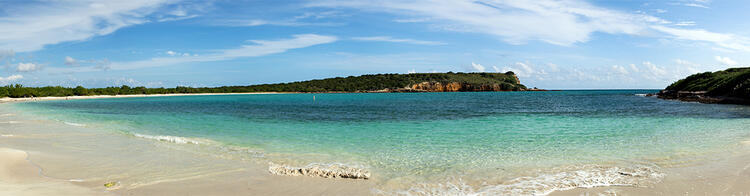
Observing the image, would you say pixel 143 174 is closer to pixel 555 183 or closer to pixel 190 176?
pixel 190 176

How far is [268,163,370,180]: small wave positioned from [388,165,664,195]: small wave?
1.30 metres

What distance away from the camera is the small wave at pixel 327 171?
813cm

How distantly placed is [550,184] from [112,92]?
14743cm

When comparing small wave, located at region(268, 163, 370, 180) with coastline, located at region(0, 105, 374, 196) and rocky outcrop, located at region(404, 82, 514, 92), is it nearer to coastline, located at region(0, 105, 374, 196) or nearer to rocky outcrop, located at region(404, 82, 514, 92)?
coastline, located at region(0, 105, 374, 196)

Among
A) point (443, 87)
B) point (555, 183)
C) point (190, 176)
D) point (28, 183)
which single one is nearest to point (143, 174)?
point (190, 176)

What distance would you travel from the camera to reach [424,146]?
12562 mm

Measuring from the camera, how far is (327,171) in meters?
8.38

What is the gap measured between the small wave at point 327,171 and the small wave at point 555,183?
1.30 m

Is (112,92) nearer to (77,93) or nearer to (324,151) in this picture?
(77,93)

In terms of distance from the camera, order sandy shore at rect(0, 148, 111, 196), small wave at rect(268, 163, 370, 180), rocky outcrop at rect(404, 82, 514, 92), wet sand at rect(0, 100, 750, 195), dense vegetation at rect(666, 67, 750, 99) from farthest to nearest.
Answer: rocky outcrop at rect(404, 82, 514, 92), dense vegetation at rect(666, 67, 750, 99), small wave at rect(268, 163, 370, 180), wet sand at rect(0, 100, 750, 195), sandy shore at rect(0, 148, 111, 196)

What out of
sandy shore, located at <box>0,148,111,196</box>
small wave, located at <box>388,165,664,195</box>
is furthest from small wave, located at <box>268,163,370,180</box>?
sandy shore, located at <box>0,148,111,196</box>

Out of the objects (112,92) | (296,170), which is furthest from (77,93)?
(296,170)

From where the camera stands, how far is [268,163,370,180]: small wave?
813 centimetres

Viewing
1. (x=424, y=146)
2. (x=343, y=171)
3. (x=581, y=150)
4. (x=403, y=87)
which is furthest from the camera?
(x=403, y=87)
